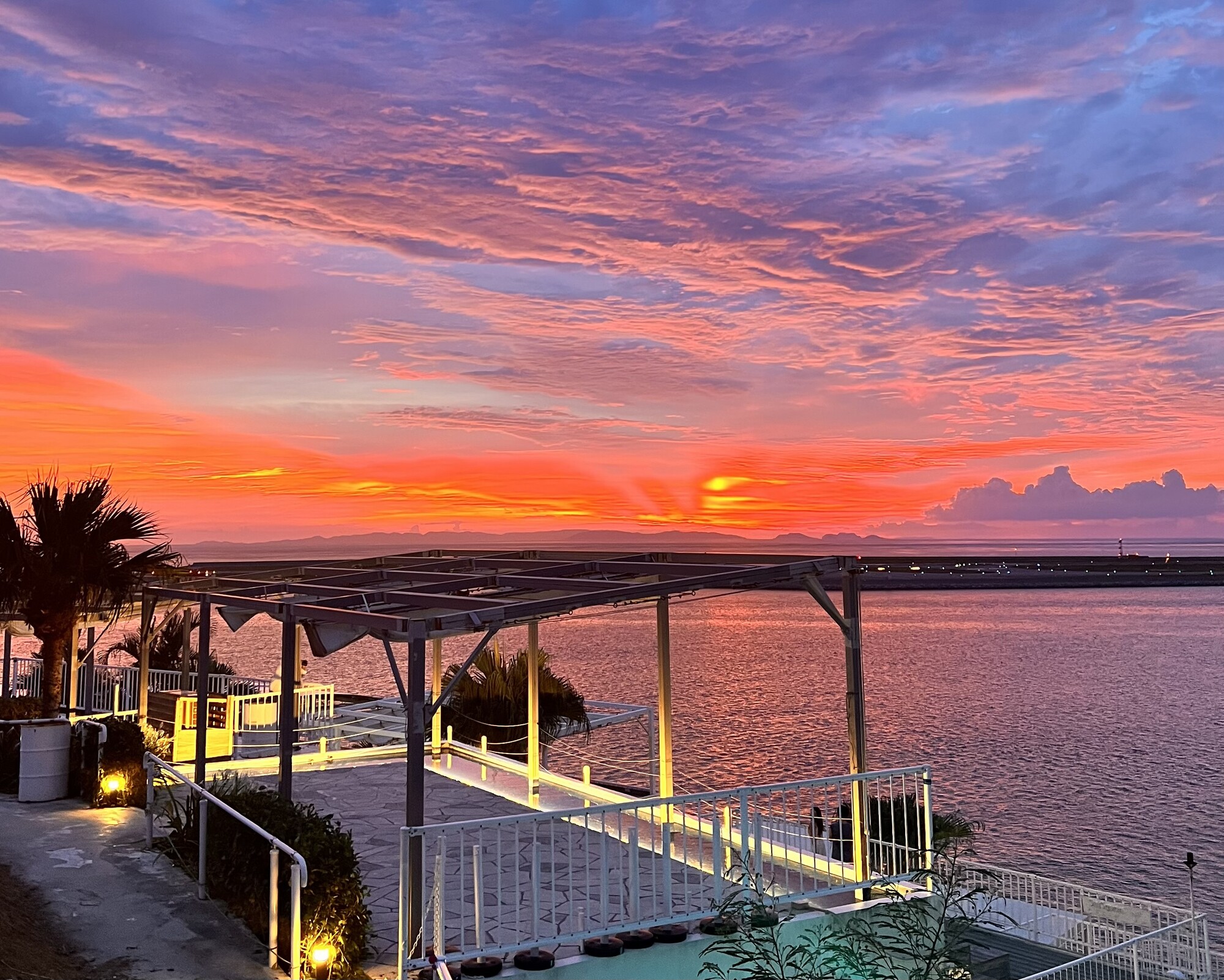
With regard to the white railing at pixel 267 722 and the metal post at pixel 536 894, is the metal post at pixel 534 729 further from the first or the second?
the metal post at pixel 536 894

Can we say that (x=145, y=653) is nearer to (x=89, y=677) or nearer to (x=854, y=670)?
(x=89, y=677)

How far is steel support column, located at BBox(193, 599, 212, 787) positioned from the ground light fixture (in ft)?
10.9

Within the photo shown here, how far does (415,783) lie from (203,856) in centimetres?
254

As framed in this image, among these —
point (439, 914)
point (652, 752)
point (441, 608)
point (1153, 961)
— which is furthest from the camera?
point (652, 752)

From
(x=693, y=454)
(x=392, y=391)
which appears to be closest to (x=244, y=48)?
(x=392, y=391)

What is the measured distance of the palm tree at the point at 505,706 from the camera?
19.8 metres

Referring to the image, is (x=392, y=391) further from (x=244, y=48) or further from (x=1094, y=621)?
(x=1094, y=621)

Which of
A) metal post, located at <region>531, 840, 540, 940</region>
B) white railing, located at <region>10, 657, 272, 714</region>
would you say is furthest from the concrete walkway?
white railing, located at <region>10, 657, 272, 714</region>

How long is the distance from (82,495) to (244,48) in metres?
7.40

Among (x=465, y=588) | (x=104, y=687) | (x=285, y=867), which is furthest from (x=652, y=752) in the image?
(x=104, y=687)

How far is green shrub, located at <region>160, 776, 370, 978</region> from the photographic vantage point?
658 centimetres

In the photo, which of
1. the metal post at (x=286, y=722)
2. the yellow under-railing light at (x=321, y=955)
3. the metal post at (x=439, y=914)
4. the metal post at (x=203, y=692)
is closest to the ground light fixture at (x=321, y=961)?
the yellow under-railing light at (x=321, y=955)

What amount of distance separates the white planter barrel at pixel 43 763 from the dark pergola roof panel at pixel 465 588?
1.95 metres

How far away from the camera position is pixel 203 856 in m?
7.98
